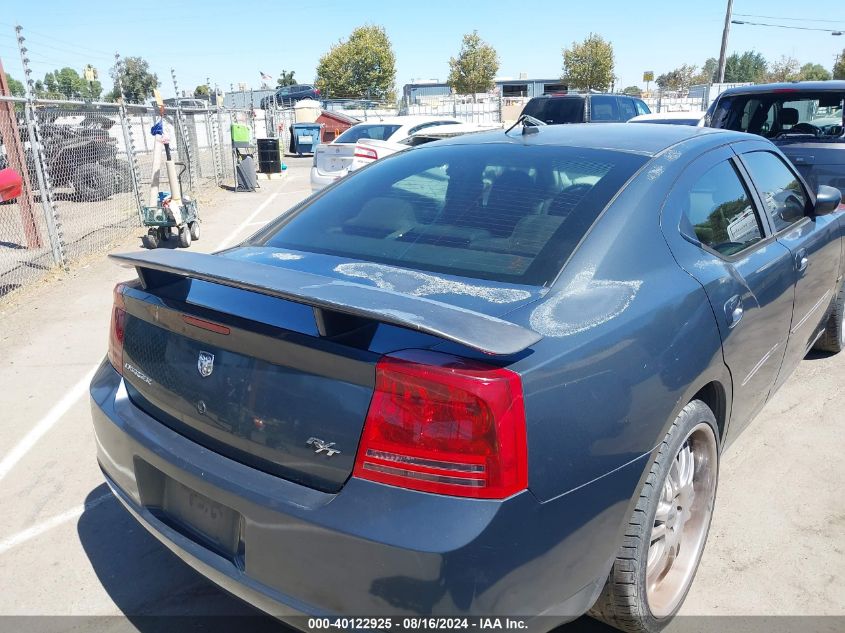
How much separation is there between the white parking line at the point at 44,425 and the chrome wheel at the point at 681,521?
3.24 metres

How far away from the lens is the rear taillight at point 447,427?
167cm

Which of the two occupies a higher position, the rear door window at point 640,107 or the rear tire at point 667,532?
the rear door window at point 640,107

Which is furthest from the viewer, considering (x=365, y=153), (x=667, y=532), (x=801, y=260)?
(x=365, y=153)

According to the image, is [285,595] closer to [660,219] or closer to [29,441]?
[660,219]

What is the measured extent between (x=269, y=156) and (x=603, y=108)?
8.87 metres

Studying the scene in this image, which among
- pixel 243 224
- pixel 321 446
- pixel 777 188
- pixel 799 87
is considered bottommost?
pixel 243 224

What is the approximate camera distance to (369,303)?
1735mm

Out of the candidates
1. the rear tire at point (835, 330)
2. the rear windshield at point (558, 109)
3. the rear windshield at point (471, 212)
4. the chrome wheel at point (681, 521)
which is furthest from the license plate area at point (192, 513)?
the rear windshield at point (558, 109)

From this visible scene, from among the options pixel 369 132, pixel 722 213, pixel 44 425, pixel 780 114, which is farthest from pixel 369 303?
pixel 369 132

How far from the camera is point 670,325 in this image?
2172 millimetres

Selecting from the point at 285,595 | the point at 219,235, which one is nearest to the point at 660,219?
the point at 285,595

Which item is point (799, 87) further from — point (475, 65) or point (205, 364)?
point (475, 65)

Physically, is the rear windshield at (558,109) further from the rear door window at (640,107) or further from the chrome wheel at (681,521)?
the chrome wheel at (681,521)

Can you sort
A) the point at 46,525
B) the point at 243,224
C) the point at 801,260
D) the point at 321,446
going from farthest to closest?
the point at 243,224 < the point at 801,260 < the point at 46,525 < the point at 321,446
